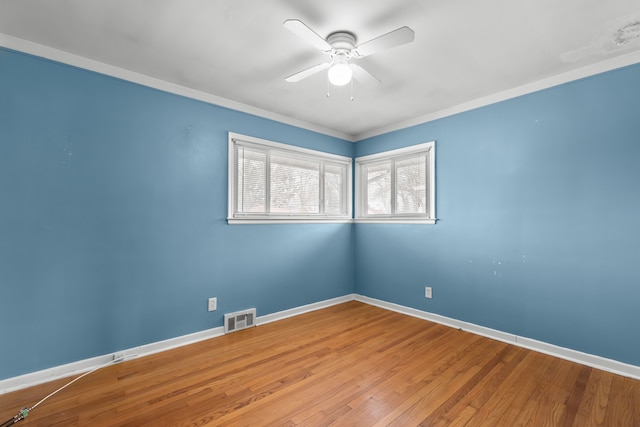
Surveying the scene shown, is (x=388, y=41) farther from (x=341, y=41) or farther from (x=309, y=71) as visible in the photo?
(x=309, y=71)

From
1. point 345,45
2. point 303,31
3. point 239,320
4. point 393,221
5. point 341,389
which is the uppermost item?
point 345,45

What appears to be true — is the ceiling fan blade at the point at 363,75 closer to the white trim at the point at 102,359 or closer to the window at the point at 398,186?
the window at the point at 398,186

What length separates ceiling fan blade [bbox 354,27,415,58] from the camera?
1.69 meters

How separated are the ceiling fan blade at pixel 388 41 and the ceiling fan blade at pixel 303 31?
251 mm

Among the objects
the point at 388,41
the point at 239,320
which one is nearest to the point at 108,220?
the point at 239,320

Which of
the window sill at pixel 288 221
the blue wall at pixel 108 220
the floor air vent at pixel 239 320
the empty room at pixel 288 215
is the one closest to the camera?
the empty room at pixel 288 215

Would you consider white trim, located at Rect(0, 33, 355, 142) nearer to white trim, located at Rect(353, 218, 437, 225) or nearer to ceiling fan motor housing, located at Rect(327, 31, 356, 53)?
ceiling fan motor housing, located at Rect(327, 31, 356, 53)

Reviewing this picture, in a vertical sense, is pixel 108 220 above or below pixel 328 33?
below

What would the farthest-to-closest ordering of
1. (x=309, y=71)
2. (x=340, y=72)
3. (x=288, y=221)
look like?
(x=288, y=221) → (x=309, y=71) → (x=340, y=72)

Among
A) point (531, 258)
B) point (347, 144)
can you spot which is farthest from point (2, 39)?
point (531, 258)

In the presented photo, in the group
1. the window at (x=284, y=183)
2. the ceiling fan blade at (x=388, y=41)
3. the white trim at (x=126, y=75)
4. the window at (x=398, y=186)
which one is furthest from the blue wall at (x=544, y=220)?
the white trim at (x=126, y=75)

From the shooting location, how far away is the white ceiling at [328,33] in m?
1.80

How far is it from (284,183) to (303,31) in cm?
216

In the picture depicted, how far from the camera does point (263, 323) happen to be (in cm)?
341
